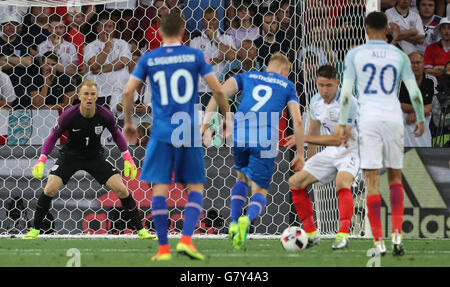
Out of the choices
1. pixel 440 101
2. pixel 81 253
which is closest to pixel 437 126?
pixel 440 101

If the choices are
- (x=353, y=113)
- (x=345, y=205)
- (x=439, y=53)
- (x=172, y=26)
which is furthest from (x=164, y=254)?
(x=439, y=53)

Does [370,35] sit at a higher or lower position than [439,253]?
higher

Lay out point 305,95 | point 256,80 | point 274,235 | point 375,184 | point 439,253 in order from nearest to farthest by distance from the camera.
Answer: point 375,184
point 439,253
point 256,80
point 274,235
point 305,95

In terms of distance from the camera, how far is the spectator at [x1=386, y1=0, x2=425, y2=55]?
1178 centimetres

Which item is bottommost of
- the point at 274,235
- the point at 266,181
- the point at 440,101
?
the point at 274,235

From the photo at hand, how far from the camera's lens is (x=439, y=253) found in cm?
736

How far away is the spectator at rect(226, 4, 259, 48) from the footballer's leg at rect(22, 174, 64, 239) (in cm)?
319

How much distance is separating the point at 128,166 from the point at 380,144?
3296 mm

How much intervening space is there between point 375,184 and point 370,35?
1.19 m

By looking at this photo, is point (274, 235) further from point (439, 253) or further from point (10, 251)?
point (10, 251)

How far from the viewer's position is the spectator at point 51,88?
10.6 m

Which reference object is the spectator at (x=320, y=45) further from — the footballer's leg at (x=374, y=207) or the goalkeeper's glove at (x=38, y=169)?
the footballer's leg at (x=374, y=207)

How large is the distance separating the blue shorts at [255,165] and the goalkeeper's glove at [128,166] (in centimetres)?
171

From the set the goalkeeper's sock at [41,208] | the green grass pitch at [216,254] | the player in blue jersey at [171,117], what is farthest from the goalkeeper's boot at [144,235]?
the player in blue jersey at [171,117]
